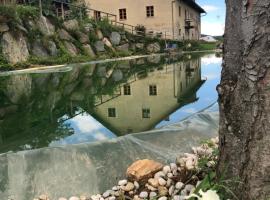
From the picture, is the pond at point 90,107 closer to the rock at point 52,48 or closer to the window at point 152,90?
the window at point 152,90

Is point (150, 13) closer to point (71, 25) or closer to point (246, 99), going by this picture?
point (71, 25)

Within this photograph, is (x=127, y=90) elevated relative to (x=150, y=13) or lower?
lower

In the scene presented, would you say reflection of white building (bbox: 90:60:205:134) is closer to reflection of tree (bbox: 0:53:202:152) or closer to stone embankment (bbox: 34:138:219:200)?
reflection of tree (bbox: 0:53:202:152)

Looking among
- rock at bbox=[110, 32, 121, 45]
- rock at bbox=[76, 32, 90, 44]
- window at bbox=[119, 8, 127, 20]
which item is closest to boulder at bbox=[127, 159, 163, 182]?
rock at bbox=[76, 32, 90, 44]

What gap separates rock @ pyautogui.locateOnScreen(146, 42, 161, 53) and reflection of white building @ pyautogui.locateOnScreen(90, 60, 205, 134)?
2031 cm

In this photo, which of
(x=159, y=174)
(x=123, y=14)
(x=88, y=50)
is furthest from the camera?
(x=123, y=14)

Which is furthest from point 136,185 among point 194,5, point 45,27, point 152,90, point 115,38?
point 194,5

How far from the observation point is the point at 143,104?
22.7ft

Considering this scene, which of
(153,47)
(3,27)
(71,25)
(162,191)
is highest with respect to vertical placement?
(71,25)

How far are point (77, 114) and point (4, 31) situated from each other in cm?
1225

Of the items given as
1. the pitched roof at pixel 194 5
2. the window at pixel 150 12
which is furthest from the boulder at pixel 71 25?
the pitched roof at pixel 194 5

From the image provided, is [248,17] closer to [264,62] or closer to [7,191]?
[264,62]

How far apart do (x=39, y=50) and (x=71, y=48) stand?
277 cm

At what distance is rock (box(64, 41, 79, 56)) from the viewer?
68.2 feet
